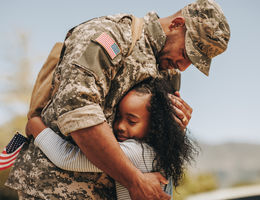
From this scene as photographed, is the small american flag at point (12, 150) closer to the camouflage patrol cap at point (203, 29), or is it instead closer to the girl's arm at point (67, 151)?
the girl's arm at point (67, 151)

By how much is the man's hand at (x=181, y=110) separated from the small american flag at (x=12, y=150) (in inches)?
41.0

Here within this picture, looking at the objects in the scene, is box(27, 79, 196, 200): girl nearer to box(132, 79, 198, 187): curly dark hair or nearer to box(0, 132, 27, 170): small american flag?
box(132, 79, 198, 187): curly dark hair

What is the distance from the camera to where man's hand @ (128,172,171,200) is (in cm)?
176

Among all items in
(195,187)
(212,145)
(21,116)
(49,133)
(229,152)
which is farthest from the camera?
(229,152)

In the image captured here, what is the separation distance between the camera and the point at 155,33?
2.16m

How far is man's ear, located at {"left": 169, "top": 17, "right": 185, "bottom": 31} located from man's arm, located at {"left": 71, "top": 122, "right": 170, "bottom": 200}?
0.97 m

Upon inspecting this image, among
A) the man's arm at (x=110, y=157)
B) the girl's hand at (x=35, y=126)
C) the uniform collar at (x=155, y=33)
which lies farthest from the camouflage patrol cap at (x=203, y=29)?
the girl's hand at (x=35, y=126)

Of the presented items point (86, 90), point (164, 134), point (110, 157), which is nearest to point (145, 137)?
point (164, 134)

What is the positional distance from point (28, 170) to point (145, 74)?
914mm

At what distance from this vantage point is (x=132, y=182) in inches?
68.5

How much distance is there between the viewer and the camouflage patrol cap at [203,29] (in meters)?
2.29

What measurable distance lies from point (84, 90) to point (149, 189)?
0.66 meters

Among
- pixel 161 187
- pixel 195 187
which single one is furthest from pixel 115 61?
pixel 195 187

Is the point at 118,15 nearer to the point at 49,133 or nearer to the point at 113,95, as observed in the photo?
the point at 113,95
